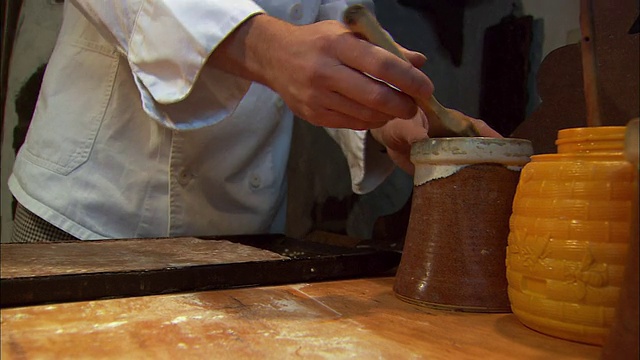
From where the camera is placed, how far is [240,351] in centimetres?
48

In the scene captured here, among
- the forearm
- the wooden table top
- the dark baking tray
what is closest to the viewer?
the wooden table top

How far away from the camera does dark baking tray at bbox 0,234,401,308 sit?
602 mm

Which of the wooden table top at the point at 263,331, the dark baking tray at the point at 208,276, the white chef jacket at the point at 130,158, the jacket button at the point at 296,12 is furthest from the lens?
the jacket button at the point at 296,12

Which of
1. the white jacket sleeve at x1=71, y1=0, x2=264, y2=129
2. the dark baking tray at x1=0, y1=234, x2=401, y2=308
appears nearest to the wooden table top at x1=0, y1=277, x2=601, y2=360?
the dark baking tray at x1=0, y1=234, x2=401, y2=308

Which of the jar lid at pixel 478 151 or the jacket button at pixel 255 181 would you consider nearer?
the jar lid at pixel 478 151

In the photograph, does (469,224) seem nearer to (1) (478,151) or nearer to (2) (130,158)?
(1) (478,151)

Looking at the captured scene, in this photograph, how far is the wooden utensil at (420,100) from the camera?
0.65m

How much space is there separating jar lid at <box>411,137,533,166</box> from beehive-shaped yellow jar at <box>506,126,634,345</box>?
88 millimetres

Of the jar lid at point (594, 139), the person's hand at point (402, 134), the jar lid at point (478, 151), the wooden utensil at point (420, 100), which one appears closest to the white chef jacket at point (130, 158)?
the person's hand at point (402, 134)

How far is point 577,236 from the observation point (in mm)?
513

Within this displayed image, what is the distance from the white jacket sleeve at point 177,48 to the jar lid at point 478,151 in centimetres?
32

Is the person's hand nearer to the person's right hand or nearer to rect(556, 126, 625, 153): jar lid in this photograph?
the person's right hand

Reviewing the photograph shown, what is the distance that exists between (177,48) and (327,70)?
24 centimetres

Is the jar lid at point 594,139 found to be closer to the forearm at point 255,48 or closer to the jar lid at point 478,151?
the jar lid at point 478,151
